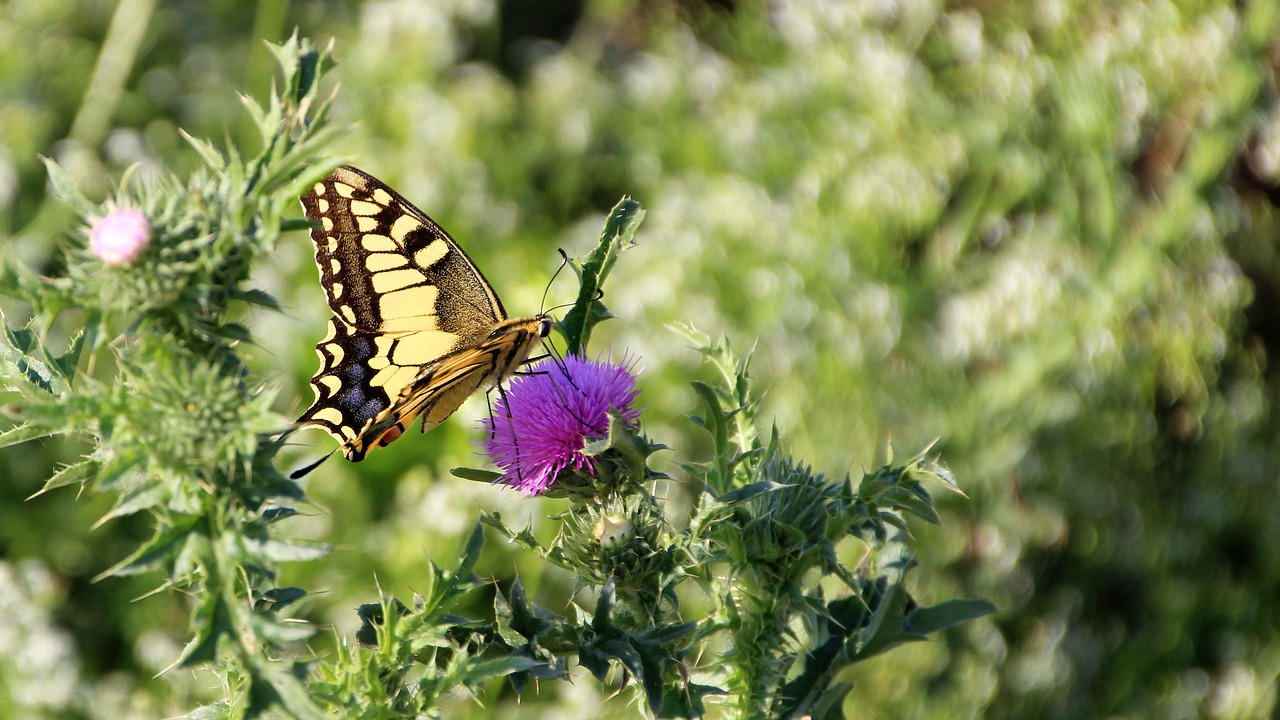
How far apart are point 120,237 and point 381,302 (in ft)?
3.75

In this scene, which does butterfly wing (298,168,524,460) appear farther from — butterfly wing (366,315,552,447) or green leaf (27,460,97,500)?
green leaf (27,460,97,500)

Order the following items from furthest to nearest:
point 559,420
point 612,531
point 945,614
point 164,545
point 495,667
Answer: point 559,420, point 612,531, point 945,614, point 495,667, point 164,545

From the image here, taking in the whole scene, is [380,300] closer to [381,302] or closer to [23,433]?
[381,302]

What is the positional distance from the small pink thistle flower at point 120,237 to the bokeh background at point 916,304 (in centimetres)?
257

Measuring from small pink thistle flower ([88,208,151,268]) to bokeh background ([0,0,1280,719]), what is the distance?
2.57m

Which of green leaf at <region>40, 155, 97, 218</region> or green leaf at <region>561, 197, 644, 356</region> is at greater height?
green leaf at <region>40, 155, 97, 218</region>

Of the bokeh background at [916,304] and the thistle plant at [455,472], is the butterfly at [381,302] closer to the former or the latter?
the thistle plant at [455,472]

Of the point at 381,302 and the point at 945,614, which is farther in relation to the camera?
the point at 381,302

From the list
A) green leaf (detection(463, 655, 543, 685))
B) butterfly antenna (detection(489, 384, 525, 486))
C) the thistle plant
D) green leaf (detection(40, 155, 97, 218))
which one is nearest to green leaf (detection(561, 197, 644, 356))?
the thistle plant

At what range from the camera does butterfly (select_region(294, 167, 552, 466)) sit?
267 centimetres

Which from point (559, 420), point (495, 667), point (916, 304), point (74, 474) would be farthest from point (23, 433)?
point (916, 304)

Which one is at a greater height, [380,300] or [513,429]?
[380,300]

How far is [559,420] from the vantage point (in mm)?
2352

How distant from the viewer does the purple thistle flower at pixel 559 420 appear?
2.34m
